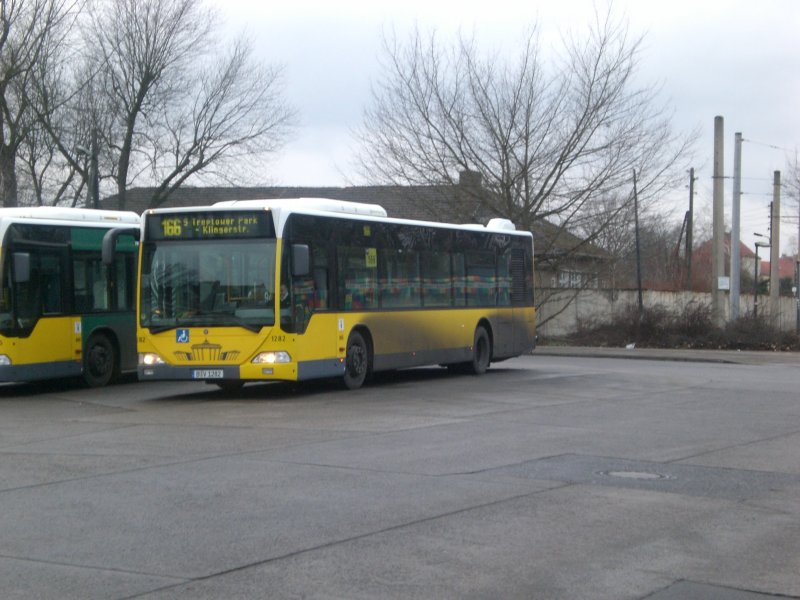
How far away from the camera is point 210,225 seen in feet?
60.0

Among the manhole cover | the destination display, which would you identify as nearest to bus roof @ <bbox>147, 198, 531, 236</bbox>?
the destination display

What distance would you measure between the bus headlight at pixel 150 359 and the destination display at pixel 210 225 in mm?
1813

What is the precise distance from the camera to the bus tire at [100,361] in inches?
813

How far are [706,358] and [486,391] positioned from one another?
45.1 feet

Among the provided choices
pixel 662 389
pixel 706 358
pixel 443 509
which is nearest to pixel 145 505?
pixel 443 509

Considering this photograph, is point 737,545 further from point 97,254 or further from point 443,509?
point 97,254

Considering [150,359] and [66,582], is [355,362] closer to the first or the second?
[150,359]

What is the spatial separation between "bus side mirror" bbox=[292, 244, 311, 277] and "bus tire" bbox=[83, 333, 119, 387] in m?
4.80

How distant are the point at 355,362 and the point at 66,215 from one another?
5455 mm

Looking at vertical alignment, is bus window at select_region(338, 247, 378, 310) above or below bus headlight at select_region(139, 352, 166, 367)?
above

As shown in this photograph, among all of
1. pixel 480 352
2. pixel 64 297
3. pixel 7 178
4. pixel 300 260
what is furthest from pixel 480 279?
pixel 7 178

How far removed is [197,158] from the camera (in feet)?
148

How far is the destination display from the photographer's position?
18.1 metres

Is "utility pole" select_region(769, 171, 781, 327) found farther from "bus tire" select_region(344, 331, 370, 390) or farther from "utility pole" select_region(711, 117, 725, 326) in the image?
"bus tire" select_region(344, 331, 370, 390)
